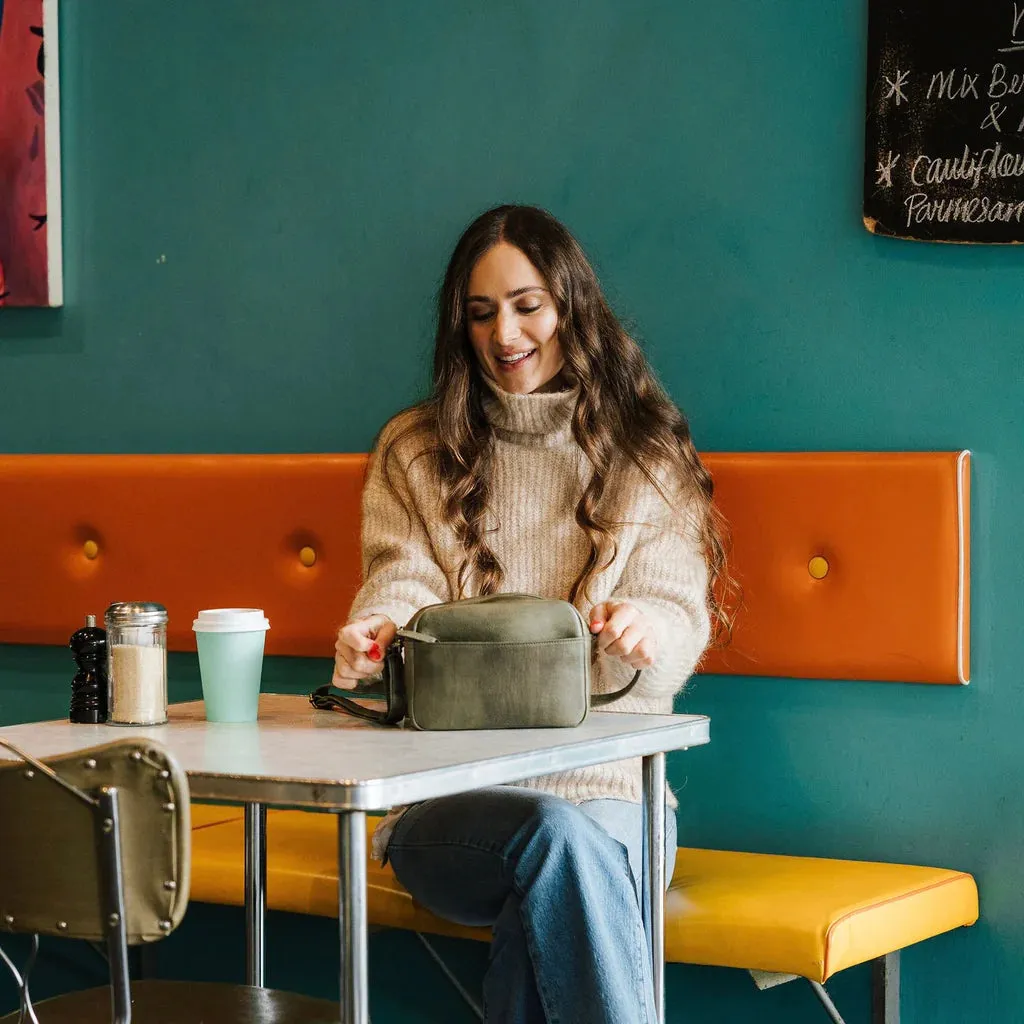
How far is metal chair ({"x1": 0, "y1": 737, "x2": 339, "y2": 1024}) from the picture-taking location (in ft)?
4.27

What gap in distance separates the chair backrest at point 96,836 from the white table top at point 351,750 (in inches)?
2.8

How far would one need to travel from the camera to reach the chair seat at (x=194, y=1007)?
5.25 ft

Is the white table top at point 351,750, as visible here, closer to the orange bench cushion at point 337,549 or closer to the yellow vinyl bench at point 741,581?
the yellow vinyl bench at point 741,581

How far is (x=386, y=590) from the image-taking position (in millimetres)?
2104

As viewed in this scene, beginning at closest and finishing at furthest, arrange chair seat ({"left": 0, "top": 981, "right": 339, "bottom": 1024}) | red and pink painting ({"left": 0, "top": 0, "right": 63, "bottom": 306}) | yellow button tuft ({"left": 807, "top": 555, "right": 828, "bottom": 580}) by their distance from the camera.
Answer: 1. chair seat ({"left": 0, "top": 981, "right": 339, "bottom": 1024})
2. yellow button tuft ({"left": 807, "top": 555, "right": 828, "bottom": 580})
3. red and pink painting ({"left": 0, "top": 0, "right": 63, "bottom": 306})

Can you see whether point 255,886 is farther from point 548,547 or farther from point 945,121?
point 945,121

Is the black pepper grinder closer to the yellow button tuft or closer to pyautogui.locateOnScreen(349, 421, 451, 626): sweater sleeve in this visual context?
pyautogui.locateOnScreen(349, 421, 451, 626): sweater sleeve

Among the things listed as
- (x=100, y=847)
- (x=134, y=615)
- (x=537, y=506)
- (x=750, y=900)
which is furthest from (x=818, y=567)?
(x=100, y=847)

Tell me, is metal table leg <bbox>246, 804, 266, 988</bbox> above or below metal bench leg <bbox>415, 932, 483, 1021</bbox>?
above

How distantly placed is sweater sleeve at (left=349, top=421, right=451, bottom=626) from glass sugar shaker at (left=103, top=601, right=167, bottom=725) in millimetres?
325

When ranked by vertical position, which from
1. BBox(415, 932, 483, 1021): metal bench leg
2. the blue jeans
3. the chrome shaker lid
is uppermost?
the chrome shaker lid

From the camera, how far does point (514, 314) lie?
2.21m

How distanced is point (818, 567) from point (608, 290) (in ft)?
1.86

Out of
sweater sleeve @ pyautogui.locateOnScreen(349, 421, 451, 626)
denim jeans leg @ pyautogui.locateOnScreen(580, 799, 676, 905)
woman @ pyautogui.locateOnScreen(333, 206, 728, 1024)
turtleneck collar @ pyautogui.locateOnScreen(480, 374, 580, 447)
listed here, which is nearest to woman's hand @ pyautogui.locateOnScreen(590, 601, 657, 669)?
woman @ pyautogui.locateOnScreen(333, 206, 728, 1024)
